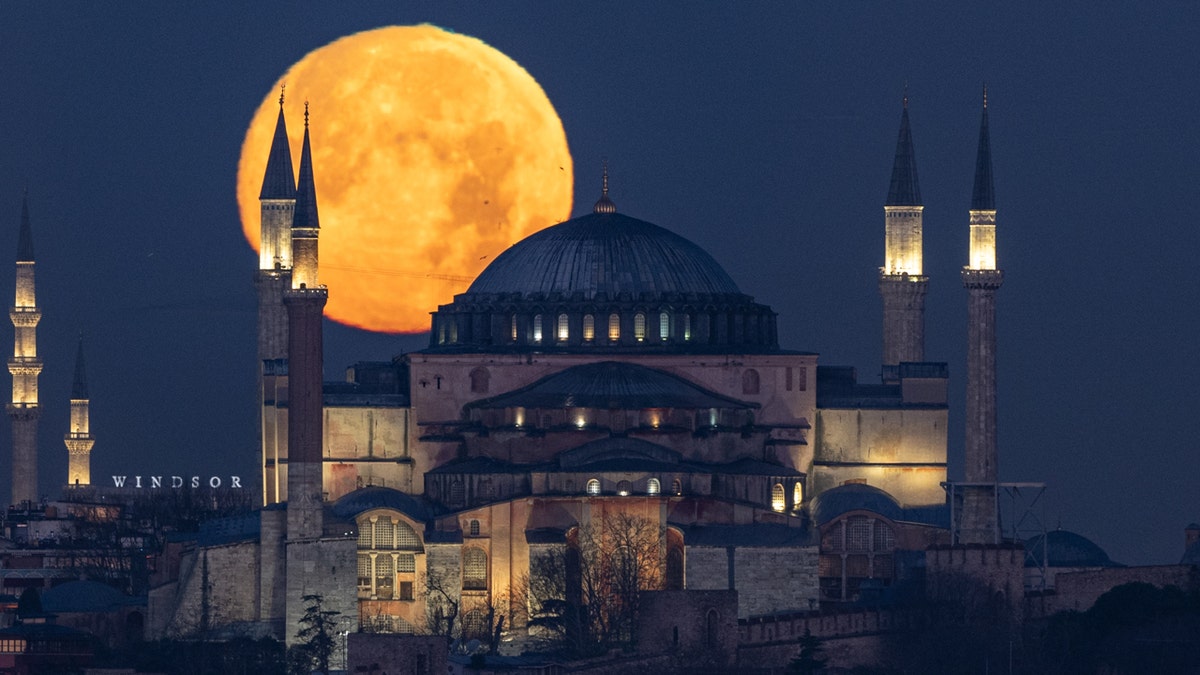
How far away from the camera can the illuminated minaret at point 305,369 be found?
83.8m

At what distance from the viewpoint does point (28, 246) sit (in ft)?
419

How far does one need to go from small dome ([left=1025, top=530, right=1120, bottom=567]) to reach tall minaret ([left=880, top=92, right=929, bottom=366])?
28.8ft

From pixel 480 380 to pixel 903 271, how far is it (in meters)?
11.3

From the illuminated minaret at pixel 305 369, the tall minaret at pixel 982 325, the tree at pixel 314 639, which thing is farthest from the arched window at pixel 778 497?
the tree at pixel 314 639

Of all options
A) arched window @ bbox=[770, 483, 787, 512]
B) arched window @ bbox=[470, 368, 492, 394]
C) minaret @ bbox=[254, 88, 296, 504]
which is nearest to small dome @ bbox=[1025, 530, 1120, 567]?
arched window @ bbox=[770, 483, 787, 512]

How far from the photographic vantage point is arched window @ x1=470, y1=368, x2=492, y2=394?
92.9 metres

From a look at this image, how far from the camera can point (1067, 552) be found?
8875 cm

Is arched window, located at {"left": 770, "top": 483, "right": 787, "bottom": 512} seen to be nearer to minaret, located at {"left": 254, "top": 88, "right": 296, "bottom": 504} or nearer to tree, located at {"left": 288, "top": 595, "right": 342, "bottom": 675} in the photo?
tree, located at {"left": 288, "top": 595, "right": 342, "bottom": 675}

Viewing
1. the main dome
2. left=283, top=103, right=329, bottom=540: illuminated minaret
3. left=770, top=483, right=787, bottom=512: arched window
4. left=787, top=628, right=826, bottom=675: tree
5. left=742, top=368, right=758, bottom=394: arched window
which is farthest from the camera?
the main dome

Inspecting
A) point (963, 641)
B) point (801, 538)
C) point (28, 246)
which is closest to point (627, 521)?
point (801, 538)

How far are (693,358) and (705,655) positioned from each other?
56.1 feet

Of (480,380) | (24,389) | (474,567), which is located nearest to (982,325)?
(480,380)

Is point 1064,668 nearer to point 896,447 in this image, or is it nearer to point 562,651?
point 562,651

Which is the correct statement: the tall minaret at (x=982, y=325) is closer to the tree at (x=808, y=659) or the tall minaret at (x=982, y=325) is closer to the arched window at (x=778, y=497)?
the arched window at (x=778, y=497)
